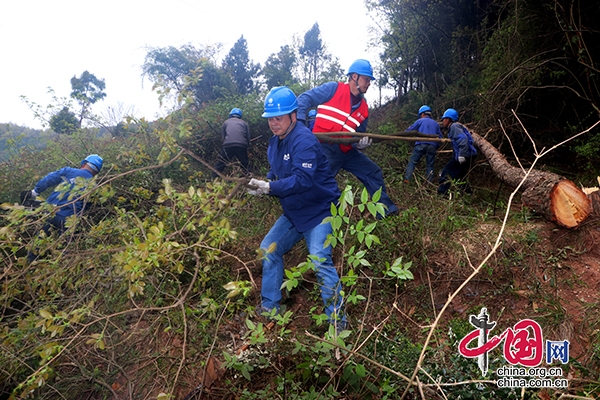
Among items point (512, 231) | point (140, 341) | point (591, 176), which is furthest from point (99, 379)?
point (591, 176)

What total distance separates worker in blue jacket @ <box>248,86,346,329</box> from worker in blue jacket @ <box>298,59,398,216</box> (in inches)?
29.2

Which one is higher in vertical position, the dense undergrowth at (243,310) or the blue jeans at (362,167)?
the blue jeans at (362,167)

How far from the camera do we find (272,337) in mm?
2203

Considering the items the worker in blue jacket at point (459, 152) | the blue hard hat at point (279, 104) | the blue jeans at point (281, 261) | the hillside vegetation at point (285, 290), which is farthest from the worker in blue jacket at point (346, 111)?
the worker in blue jacket at point (459, 152)

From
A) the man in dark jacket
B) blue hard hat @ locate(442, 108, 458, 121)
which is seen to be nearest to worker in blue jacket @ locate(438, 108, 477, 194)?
blue hard hat @ locate(442, 108, 458, 121)

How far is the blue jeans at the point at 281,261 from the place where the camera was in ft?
7.88

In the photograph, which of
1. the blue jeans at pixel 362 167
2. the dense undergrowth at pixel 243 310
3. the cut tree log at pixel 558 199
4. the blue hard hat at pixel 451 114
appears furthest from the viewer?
the blue hard hat at pixel 451 114

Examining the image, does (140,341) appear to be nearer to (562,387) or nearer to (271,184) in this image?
(271,184)

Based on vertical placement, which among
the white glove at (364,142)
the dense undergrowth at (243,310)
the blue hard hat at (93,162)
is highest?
the blue hard hat at (93,162)

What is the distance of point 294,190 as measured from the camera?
246 centimetres

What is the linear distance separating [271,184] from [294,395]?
1334mm

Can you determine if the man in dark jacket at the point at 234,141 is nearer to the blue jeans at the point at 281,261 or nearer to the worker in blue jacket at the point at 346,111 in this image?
the worker in blue jacket at the point at 346,111

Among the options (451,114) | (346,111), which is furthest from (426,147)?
(346,111)

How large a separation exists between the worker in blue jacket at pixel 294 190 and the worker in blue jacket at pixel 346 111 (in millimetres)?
741
